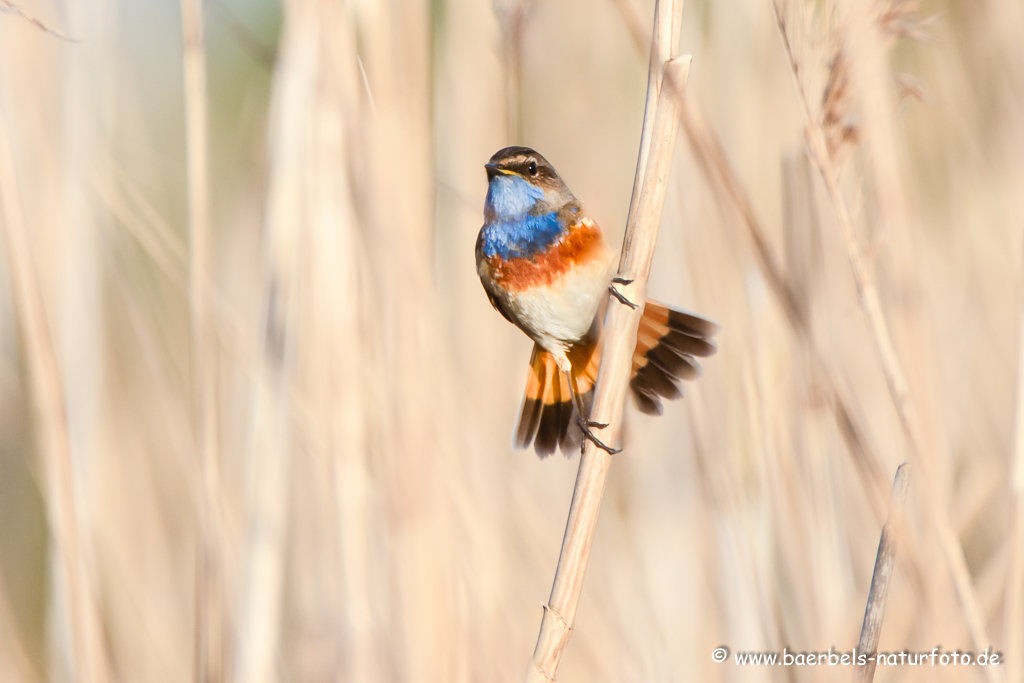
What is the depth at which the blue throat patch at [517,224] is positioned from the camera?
5.58ft

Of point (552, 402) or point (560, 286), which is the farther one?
point (552, 402)

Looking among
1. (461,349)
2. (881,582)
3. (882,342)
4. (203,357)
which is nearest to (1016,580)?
(881,582)

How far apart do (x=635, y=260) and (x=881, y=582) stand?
1.97 feet

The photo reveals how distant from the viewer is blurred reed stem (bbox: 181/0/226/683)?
5.02 feet

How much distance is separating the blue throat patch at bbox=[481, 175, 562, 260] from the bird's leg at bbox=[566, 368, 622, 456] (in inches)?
12.1

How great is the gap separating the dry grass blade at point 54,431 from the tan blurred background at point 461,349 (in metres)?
0.01

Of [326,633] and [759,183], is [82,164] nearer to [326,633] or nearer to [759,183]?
[326,633]

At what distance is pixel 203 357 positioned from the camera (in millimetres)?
1602

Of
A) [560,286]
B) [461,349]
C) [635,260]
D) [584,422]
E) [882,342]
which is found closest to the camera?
[635,260]

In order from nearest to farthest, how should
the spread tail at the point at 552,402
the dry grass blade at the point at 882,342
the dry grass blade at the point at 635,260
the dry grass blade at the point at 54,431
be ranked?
the dry grass blade at the point at 635,260, the dry grass blade at the point at 882,342, the dry grass blade at the point at 54,431, the spread tail at the point at 552,402

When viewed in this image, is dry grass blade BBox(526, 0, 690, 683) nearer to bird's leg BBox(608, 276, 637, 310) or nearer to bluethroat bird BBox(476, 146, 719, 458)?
bird's leg BBox(608, 276, 637, 310)

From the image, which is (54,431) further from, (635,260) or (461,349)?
(635,260)

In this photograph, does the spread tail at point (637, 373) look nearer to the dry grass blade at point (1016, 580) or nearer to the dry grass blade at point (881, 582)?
the dry grass blade at point (881, 582)

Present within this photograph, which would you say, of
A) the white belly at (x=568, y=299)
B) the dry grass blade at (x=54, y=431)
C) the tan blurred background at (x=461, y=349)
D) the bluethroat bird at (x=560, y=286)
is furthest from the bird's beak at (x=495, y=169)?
the dry grass blade at (x=54, y=431)
